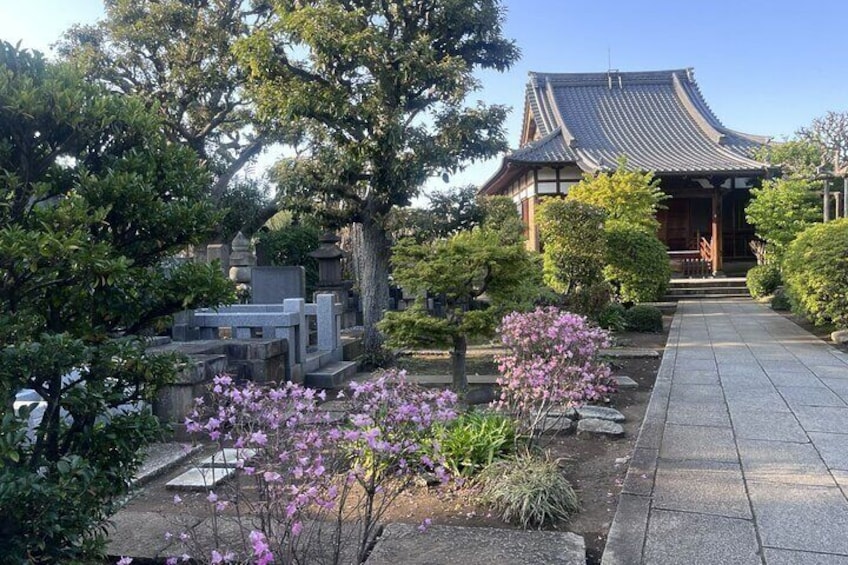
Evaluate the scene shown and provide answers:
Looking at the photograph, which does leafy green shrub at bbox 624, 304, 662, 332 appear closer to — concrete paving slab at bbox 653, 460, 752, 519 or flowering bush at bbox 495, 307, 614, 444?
flowering bush at bbox 495, 307, 614, 444

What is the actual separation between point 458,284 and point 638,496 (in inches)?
119

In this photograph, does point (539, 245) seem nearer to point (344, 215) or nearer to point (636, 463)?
point (344, 215)

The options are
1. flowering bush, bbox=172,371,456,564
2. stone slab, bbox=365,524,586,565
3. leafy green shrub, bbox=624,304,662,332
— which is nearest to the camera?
flowering bush, bbox=172,371,456,564

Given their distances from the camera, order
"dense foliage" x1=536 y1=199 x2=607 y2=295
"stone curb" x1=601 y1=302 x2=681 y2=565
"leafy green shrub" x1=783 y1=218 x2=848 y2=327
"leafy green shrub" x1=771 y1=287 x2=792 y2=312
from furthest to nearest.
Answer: "leafy green shrub" x1=771 y1=287 x2=792 y2=312
"dense foliage" x1=536 y1=199 x2=607 y2=295
"leafy green shrub" x1=783 y1=218 x2=848 y2=327
"stone curb" x1=601 y1=302 x2=681 y2=565

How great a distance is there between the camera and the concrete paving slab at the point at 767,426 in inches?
194

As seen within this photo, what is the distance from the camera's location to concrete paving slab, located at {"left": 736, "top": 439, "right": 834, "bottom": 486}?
3943 mm

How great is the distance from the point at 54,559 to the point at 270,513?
0.71 meters

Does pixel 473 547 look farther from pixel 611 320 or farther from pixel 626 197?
pixel 626 197

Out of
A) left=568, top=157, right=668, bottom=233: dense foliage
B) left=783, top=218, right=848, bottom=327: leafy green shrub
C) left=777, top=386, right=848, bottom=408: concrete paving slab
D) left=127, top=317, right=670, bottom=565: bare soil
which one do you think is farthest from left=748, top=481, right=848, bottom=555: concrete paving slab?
left=568, top=157, right=668, bottom=233: dense foliage

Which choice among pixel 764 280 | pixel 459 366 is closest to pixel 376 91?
pixel 459 366

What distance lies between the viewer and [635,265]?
13516 millimetres

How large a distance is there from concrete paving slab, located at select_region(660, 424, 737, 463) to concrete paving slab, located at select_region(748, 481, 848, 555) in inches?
22.6

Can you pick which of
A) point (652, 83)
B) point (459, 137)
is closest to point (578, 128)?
point (652, 83)

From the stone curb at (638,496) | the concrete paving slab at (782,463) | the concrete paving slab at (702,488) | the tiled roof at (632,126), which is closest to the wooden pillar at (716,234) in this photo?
the tiled roof at (632,126)
